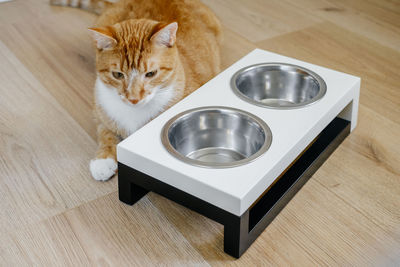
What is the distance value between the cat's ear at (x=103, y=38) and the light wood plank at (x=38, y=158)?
387mm

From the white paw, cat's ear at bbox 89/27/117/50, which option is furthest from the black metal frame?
cat's ear at bbox 89/27/117/50

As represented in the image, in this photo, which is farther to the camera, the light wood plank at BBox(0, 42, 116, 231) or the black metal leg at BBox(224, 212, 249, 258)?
the light wood plank at BBox(0, 42, 116, 231)

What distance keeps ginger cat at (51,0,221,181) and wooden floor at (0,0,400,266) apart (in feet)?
0.47

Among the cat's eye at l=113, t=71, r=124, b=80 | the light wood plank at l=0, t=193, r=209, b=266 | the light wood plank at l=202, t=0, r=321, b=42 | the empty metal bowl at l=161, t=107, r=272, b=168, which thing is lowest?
the light wood plank at l=0, t=193, r=209, b=266

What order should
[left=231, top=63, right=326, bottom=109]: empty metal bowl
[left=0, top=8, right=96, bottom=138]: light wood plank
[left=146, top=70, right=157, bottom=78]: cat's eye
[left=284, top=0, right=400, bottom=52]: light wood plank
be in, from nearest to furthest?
[left=146, top=70, right=157, bottom=78]: cat's eye, [left=231, top=63, right=326, bottom=109]: empty metal bowl, [left=0, top=8, right=96, bottom=138]: light wood plank, [left=284, top=0, right=400, bottom=52]: light wood plank

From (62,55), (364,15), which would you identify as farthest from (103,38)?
(364,15)

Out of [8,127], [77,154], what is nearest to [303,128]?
[77,154]

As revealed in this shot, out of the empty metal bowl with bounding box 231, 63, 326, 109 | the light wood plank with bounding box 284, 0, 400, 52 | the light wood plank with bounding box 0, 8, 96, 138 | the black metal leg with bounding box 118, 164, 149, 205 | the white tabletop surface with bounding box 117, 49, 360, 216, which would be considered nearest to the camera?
the white tabletop surface with bounding box 117, 49, 360, 216

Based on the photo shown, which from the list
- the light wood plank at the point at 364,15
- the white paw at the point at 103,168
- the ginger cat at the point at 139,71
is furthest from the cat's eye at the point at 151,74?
the light wood plank at the point at 364,15

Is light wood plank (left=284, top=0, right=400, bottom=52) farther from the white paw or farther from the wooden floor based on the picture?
the white paw

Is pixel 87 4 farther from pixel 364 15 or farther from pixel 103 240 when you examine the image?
pixel 103 240

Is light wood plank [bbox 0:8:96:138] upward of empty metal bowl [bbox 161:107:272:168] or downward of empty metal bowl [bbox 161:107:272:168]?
downward

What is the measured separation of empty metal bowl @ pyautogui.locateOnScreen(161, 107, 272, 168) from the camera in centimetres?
145

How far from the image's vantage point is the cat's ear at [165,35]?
4.66ft
